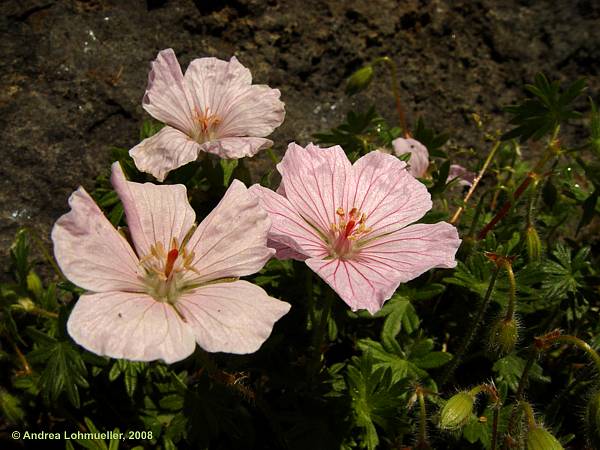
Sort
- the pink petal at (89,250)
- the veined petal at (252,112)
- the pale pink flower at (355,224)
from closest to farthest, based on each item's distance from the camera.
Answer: the pink petal at (89,250) < the pale pink flower at (355,224) < the veined petal at (252,112)

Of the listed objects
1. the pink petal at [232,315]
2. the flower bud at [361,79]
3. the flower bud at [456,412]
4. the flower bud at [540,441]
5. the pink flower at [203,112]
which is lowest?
the flower bud at [456,412]

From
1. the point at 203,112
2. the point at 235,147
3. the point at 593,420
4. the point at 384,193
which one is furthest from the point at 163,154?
the point at 593,420

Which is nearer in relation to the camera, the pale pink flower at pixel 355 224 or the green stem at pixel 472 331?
the pale pink flower at pixel 355 224

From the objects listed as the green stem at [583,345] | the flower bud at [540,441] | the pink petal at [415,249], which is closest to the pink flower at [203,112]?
the pink petal at [415,249]

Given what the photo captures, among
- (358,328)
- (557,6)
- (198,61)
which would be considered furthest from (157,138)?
(557,6)

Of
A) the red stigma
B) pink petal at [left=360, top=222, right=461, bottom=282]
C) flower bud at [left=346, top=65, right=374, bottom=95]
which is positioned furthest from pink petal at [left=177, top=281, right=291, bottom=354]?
flower bud at [left=346, top=65, right=374, bottom=95]

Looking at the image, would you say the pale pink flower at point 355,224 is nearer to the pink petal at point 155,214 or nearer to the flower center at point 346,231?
the flower center at point 346,231
